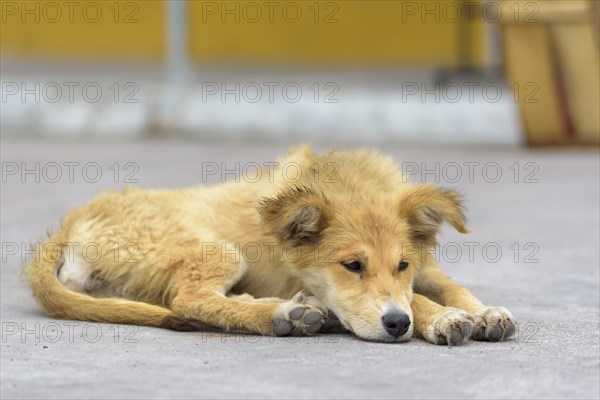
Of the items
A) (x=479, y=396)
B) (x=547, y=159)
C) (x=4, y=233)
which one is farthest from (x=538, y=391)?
(x=547, y=159)

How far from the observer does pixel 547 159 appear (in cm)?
1241

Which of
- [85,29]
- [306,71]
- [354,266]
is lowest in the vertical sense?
[354,266]

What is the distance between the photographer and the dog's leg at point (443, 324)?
546 cm

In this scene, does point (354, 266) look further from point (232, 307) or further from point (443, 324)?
point (232, 307)

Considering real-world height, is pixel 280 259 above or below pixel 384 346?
above

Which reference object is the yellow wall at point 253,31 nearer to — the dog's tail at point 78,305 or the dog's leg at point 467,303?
the dog's tail at point 78,305

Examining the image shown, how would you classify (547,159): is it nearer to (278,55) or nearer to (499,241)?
(499,241)

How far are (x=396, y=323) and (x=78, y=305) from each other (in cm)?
157

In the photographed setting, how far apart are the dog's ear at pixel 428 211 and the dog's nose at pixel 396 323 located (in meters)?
0.67

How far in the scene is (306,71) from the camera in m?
18.7

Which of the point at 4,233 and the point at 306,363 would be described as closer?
the point at 306,363

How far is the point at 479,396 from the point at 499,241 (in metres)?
4.27

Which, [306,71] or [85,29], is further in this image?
[85,29]

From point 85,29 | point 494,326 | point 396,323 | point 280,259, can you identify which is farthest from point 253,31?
point 396,323
